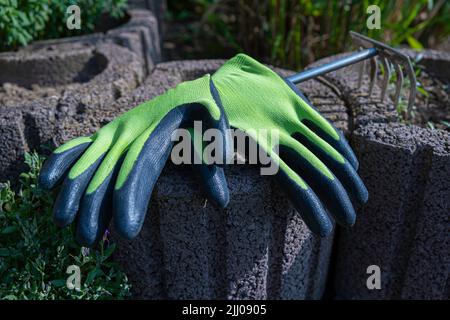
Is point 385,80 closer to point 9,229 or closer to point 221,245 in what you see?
point 221,245

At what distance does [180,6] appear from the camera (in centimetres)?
420

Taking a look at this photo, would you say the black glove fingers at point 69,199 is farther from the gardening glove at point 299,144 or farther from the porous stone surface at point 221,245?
the gardening glove at point 299,144

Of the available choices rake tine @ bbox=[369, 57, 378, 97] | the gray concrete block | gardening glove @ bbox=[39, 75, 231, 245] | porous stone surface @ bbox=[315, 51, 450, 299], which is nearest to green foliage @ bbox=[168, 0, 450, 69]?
rake tine @ bbox=[369, 57, 378, 97]

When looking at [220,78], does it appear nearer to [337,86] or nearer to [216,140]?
[216,140]

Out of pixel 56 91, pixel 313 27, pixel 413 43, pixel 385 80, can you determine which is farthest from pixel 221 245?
pixel 413 43

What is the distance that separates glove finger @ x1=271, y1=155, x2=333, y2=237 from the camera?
1237 mm

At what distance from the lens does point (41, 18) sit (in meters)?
2.11

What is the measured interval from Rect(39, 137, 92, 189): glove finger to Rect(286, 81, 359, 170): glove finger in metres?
0.56

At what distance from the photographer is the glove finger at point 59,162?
1.23 m

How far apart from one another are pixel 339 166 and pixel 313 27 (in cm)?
188

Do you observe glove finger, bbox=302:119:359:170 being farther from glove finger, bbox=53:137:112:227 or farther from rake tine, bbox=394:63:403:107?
glove finger, bbox=53:137:112:227

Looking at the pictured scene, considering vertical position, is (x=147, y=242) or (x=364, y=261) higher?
(x=147, y=242)

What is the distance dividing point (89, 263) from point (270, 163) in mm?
556

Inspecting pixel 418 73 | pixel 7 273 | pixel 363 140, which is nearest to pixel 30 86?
pixel 7 273
